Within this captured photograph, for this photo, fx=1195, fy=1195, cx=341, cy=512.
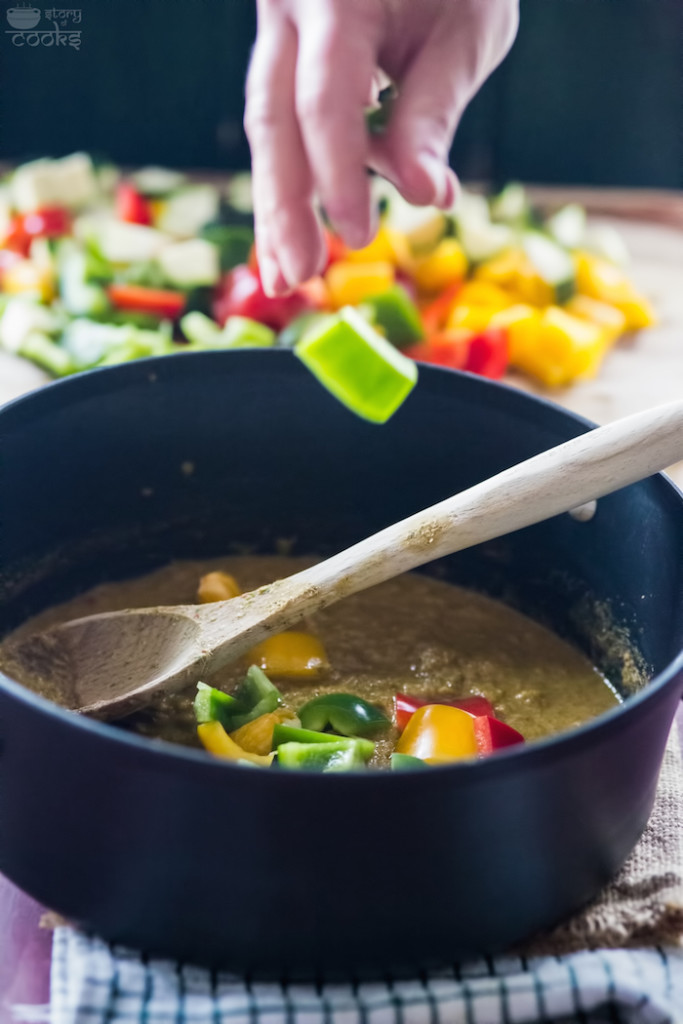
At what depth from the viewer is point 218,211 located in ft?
9.41

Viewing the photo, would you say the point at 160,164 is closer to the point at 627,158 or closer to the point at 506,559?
the point at 627,158

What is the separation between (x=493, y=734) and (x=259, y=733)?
0.26 meters

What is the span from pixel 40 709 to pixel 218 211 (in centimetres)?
211

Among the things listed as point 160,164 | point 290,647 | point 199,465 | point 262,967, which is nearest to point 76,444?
point 199,465

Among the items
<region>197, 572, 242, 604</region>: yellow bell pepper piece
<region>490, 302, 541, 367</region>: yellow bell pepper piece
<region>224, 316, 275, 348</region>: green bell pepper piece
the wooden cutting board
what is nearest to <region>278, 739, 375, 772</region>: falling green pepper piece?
<region>197, 572, 242, 604</region>: yellow bell pepper piece

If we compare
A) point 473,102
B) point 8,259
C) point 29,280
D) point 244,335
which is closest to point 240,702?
point 244,335

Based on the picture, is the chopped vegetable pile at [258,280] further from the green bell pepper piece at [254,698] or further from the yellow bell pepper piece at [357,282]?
the green bell pepper piece at [254,698]

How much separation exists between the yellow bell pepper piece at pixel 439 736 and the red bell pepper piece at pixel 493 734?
0.04 ft

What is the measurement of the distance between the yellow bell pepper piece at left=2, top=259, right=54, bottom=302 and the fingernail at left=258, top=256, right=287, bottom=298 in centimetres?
128

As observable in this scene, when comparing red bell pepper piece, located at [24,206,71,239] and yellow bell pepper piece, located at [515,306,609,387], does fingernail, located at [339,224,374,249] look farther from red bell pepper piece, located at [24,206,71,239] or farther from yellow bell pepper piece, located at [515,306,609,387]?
red bell pepper piece, located at [24,206,71,239]

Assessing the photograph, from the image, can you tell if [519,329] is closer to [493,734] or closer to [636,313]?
[636,313]

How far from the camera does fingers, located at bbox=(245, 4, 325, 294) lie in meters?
1.30

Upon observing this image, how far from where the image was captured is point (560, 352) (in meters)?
2.33

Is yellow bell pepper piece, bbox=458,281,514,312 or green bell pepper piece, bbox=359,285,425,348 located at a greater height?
green bell pepper piece, bbox=359,285,425,348
